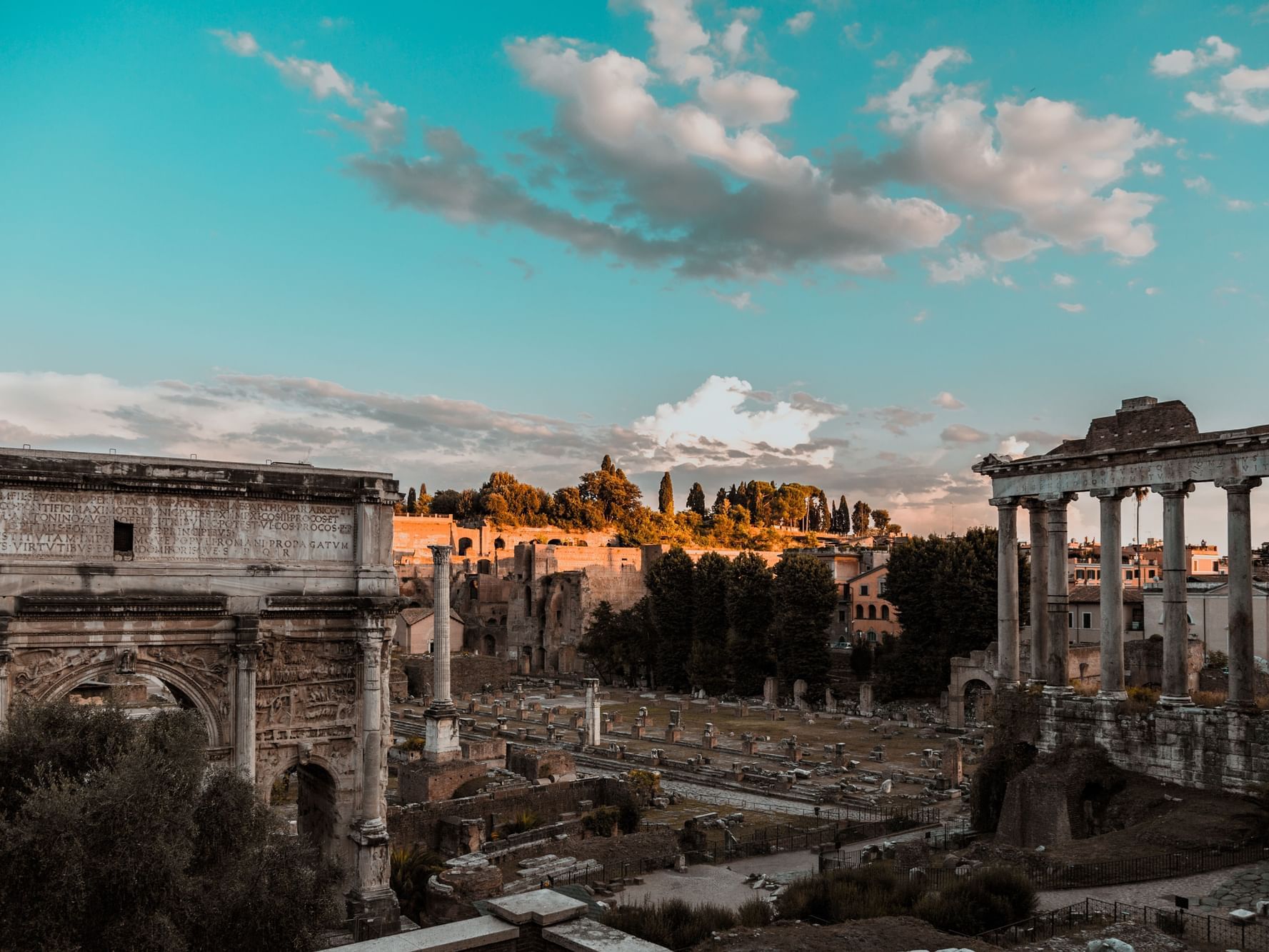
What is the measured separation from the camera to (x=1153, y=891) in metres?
14.8

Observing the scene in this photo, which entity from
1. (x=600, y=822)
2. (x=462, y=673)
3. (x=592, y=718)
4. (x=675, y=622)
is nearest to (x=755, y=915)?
(x=600, y=822)

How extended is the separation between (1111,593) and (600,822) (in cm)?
1244

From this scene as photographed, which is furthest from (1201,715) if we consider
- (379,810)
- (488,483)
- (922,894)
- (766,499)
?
(766,499)

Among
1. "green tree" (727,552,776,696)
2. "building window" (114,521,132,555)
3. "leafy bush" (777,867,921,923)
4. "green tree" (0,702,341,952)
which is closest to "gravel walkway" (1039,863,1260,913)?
"leafy bush" (777,867,921,923)

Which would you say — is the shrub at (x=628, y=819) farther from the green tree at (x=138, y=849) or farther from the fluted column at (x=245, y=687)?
the green tree at (x=138, y=849)

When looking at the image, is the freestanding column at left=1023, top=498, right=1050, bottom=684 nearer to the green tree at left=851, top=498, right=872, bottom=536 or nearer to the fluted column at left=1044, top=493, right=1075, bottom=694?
the fluted column at left=1044, top=493, right=1075, bottom=694

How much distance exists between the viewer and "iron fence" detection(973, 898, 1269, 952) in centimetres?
1209

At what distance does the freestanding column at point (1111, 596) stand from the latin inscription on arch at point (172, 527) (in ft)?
50.8

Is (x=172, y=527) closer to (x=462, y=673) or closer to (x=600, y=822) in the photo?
(x=600, y=822)

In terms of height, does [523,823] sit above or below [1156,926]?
below

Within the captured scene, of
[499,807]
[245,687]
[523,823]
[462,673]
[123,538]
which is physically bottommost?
[462,673]

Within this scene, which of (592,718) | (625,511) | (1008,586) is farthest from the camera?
(625,511)

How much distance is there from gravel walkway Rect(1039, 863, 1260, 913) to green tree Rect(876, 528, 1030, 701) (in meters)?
29.0

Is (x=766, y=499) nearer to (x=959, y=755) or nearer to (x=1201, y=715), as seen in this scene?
(x=959, y=755)
